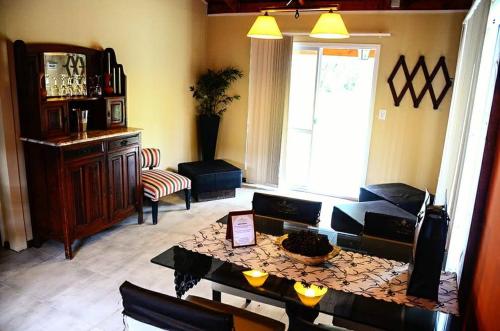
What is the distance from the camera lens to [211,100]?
5.55 m

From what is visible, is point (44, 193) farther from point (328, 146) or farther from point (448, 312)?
point (328, 146)

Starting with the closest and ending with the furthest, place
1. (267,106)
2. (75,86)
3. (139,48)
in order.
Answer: (75,86)
(139,48)
(267,106)

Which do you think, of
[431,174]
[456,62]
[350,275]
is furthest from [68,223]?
[456,62]

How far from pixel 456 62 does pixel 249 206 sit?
2.91m

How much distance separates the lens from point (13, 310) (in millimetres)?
2553

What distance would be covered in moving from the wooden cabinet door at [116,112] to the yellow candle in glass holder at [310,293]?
2762 mm

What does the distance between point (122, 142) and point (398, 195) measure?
2.94 m

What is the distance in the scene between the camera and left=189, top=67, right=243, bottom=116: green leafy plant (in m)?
5.34

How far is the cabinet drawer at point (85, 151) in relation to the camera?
10.2 feet

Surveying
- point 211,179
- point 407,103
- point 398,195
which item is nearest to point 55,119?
point 211,179

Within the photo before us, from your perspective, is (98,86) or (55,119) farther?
(98,86)

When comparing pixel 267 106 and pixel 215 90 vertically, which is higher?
pixel 215 90

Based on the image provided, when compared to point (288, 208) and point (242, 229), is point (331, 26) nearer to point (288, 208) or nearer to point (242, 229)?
point (288, 208)

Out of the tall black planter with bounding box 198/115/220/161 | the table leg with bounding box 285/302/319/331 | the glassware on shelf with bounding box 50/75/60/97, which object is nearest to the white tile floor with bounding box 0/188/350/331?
the table leg with bounding box 285/302/319/331
